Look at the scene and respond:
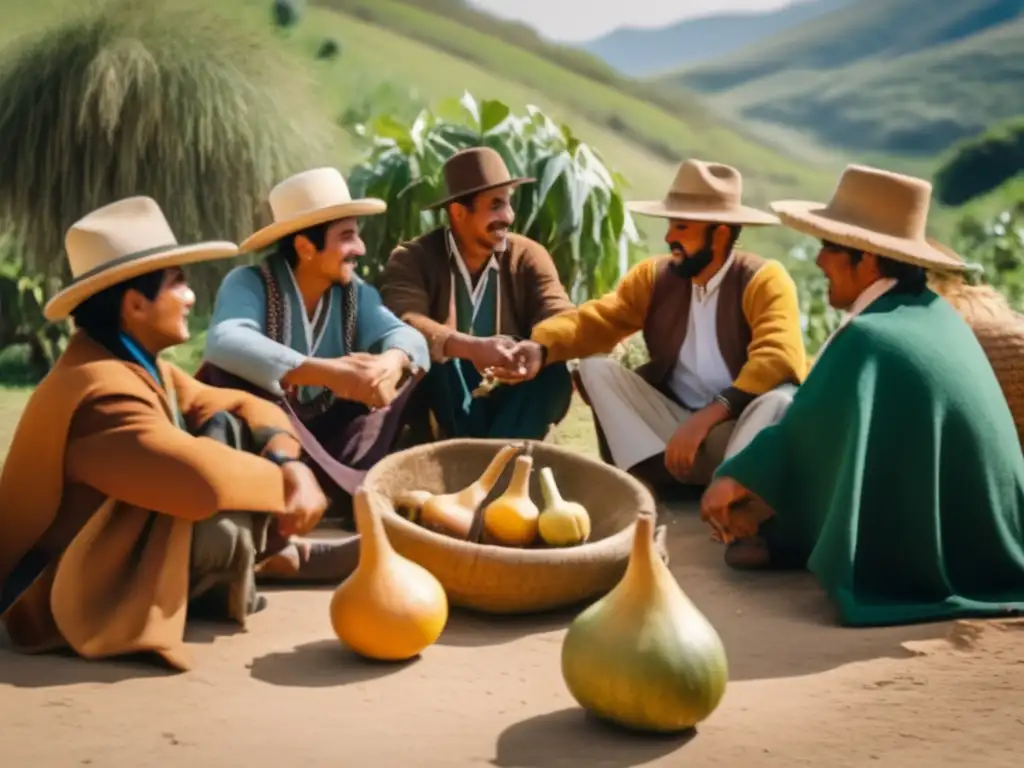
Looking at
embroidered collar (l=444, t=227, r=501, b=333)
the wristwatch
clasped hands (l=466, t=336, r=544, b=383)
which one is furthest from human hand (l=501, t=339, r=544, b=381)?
the wristwatch

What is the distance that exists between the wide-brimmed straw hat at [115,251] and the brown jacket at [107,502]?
17cm

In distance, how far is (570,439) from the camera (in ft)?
22.9

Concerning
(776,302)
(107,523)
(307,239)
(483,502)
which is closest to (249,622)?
(107,523)

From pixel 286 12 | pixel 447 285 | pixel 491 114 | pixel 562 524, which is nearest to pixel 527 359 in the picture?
pixel 447 285

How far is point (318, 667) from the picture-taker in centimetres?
380

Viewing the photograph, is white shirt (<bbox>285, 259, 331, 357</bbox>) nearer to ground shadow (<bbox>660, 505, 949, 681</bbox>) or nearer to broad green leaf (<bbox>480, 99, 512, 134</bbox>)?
ground shadow (<bbox>660, 505, 949, 681</bbox>)

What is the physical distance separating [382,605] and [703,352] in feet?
7.32

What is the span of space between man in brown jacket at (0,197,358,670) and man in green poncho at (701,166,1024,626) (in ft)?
5.68

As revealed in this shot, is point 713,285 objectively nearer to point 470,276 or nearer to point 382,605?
point 470,276

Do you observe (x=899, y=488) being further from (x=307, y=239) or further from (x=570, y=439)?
(x=570, y=439)

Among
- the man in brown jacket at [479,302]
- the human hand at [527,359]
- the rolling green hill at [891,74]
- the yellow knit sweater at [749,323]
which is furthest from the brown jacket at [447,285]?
the rolling green hill at [891,74]

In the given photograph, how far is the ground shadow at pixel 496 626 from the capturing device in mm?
4102

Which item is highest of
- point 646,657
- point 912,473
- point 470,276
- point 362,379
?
point 470,276

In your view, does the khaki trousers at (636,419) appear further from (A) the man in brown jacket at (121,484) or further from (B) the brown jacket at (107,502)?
(B) the brown jacket at (107,502)
